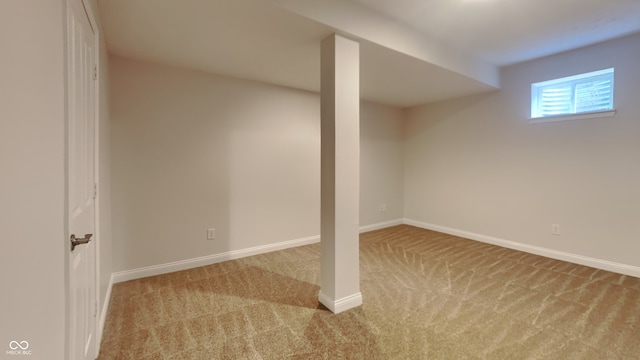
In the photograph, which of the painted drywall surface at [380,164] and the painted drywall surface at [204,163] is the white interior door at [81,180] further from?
the painted drywall surface at [380,164]

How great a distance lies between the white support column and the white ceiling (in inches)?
10.2

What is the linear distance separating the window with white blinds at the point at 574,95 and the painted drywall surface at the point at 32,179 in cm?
462

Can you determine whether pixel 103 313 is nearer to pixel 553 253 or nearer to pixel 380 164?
pixel 380 164

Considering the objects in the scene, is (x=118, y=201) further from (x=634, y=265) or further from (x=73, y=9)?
(x=634, y=265)

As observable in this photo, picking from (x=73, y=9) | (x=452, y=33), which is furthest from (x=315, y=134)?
(x=73, y=9)

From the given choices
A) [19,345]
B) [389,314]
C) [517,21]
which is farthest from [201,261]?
[517,21]

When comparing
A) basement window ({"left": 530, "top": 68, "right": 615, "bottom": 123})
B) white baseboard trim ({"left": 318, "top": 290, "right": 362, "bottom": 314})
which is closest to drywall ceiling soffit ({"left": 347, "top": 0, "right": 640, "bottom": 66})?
basement window ({"left": 530, "top": 68, "right": 615, "bottom": 123})

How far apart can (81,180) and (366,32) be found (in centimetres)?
224

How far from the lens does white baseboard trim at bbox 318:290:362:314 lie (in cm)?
217

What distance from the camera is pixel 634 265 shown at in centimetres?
288

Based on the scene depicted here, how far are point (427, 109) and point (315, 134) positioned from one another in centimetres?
226

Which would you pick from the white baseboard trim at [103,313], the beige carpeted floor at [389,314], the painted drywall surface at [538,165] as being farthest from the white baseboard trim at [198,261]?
the painted drywall surface at [538,165]

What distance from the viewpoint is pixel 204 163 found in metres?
3.14

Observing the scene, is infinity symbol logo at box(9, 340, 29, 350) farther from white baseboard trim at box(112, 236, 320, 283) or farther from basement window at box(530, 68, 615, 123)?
basement window at box(530, 68, 615, 123)
